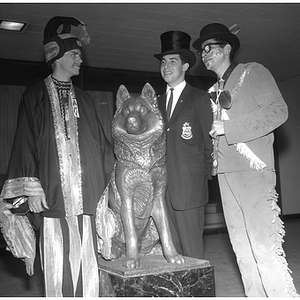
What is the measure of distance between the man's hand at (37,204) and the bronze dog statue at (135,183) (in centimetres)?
33

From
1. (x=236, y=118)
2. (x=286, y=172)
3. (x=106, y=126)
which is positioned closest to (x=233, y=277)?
(x=236, y=118)

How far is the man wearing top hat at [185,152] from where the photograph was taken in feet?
9.23

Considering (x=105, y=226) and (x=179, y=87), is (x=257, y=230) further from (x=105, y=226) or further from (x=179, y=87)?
(x=179, y=87)

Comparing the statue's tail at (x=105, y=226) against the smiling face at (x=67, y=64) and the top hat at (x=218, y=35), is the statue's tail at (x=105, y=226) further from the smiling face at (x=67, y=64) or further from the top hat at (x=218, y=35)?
the top hat at (x=218, y=35)

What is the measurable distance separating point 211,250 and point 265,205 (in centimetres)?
385

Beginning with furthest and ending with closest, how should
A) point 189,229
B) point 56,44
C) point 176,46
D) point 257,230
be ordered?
point 176,46
point 189,229
point 56,44
point 257,230

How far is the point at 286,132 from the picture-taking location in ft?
30.1

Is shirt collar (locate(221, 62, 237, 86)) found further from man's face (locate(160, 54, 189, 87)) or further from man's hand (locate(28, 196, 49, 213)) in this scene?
man's hand (locate(28, 196, 49, 213))

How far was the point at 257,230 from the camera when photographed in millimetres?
2609

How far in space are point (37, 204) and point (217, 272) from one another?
2.71 metres

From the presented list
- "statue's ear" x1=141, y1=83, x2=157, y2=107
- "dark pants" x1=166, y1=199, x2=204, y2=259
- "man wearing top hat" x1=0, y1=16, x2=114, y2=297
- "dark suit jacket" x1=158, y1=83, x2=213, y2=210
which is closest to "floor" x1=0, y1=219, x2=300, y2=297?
"dark pants" x1=166, y1=199, x2=204, y2=259

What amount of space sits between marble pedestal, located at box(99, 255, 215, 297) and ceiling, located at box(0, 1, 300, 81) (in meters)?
3.16

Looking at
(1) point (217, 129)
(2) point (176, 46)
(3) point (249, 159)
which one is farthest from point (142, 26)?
(3) point (249, 159)

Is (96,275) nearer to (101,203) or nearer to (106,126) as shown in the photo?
(101,203)
